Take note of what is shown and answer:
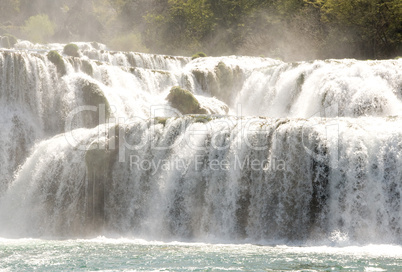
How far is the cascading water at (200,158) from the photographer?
14336mm

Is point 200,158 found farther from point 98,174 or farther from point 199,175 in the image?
point 98,174

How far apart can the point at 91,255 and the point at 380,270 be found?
6620 millimetres

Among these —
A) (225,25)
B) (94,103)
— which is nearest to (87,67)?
(94,103)

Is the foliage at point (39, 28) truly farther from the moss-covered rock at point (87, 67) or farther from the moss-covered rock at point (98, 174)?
the moss-covered rock at point (98, 174)

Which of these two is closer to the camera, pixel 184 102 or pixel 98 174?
pixel 98 174

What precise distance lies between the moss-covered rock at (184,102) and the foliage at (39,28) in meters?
36.7

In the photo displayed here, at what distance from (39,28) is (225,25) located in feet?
75.0

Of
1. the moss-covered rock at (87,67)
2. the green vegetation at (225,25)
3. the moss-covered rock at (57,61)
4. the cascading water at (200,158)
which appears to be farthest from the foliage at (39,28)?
the moss-covered rock at (57,61)

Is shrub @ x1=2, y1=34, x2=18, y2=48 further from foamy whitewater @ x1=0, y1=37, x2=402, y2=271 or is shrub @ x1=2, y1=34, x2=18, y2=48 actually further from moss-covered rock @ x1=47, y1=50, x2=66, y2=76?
moss-covered rock @ x1=47, y1=50, x2=66, y2=76

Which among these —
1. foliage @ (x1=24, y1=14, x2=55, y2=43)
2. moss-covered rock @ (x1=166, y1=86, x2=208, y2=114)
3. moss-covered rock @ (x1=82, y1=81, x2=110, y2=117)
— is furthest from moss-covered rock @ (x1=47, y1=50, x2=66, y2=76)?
foliage @ (x1=24, y1=14, x2=55, y2=43)

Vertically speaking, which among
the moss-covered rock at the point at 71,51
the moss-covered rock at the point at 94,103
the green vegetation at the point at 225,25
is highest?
the green vegetation at the point at 225,25

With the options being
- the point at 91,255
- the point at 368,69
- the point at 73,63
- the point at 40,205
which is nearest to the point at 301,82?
the point at 368,69

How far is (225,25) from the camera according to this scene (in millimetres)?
46688

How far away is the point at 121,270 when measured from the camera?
35.3 ft
